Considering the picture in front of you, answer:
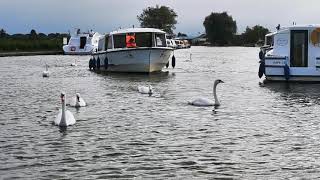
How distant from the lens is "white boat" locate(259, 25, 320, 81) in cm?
3291

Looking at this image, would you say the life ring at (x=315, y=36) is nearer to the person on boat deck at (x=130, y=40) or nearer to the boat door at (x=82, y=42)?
the person on boat deck at (x=130, y=40)

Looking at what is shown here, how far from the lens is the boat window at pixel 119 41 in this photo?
44.5m

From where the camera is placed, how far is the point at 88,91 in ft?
96.3

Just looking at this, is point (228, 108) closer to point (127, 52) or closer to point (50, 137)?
point (50, 137)

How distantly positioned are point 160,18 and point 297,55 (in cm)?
13703

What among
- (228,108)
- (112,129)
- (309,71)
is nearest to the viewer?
(112,129)

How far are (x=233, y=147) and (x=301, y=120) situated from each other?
521 centimetres

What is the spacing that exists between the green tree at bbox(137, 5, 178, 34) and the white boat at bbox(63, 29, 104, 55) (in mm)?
73568

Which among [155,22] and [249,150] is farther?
[155,22]

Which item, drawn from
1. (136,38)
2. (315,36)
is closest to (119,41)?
(136,38)

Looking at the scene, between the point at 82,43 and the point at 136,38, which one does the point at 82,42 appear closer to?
the point at 82,43

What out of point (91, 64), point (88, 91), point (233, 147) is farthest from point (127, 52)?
point (233, 147)

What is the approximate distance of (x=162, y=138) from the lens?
607 inches

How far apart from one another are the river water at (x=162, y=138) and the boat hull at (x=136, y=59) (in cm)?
1563
